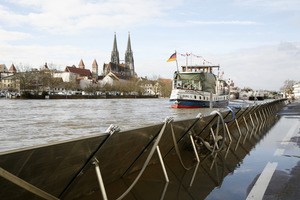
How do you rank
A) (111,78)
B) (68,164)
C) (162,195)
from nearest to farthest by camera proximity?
1. (68,164)
2. (162,195)
3. (111,78)

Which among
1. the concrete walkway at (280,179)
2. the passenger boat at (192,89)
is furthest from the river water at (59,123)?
the passenger boat at (192,89)

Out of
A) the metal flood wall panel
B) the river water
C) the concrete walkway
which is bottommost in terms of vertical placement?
the river water

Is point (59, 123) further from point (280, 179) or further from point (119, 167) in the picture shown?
point (280, 179)

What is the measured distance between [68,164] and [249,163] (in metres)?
4.73

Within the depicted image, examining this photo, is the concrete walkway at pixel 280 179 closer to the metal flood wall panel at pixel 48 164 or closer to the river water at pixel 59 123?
the river water at pixel 59 123

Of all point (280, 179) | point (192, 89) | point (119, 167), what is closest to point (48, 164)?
point (119, 167)

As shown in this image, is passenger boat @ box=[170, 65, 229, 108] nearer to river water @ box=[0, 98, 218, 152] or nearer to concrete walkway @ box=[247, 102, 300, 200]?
river water @ box=[0, 98, 218, 152]

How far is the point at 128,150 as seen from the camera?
197 inches

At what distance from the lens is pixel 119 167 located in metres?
5.16

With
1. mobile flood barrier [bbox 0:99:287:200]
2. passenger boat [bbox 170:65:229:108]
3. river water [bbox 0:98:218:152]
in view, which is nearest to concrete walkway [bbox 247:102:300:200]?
mobile flood barrier [bbox 0:99:287:200]

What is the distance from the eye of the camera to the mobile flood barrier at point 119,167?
307cm

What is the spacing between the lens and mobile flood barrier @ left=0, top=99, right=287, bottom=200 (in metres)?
3.07

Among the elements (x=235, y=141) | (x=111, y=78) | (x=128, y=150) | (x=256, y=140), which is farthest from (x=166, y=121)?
(x=111, y=78)

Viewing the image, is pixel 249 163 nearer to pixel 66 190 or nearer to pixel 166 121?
pixel 166 121
